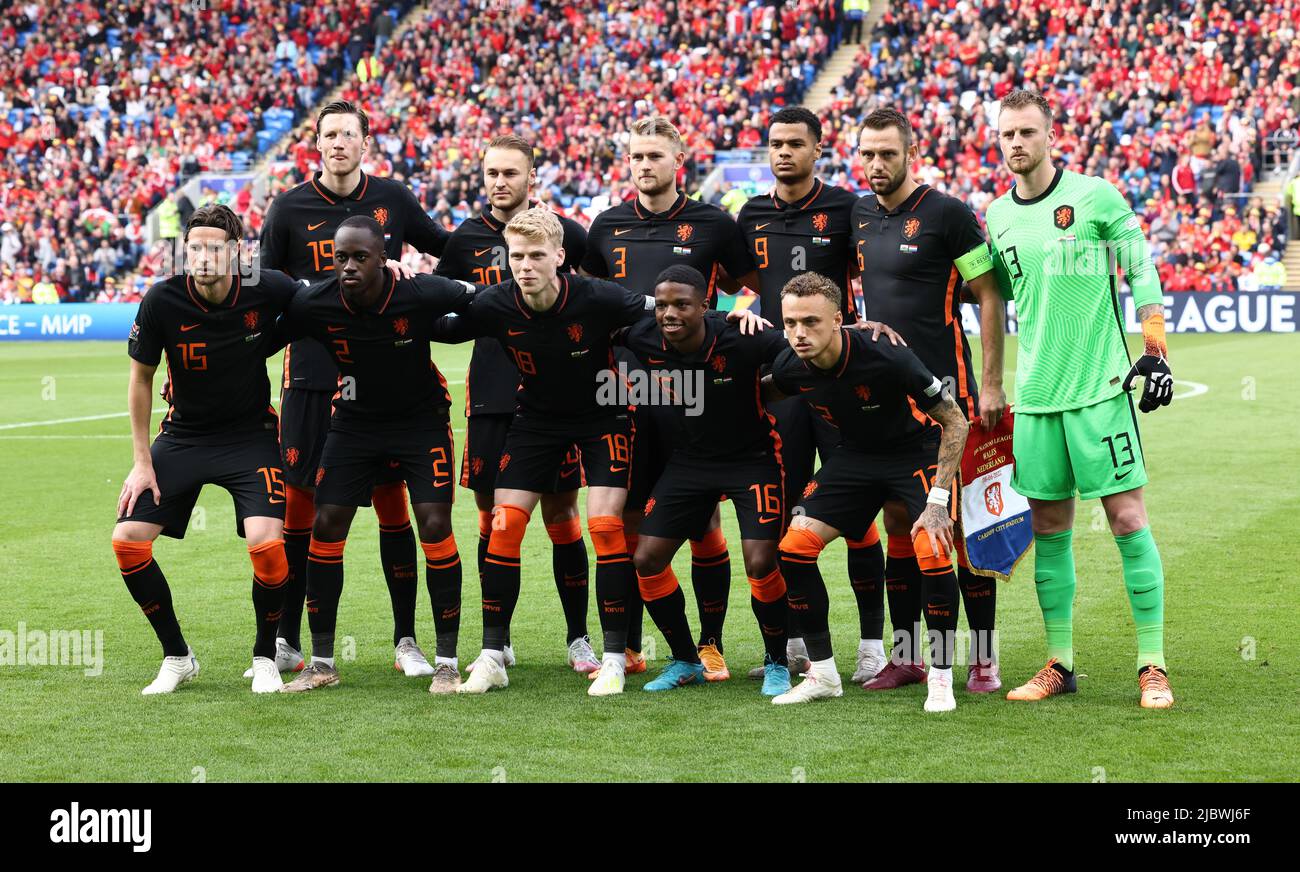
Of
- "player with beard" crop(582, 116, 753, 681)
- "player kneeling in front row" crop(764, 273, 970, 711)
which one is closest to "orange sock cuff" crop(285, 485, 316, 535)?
"player with beard" crop(582, 116, 753, 681)

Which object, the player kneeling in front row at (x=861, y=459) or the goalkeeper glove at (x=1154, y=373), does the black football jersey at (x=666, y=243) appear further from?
the goalkeeper glove at (x=1154, y=373)

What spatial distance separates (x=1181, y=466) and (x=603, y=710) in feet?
28.8

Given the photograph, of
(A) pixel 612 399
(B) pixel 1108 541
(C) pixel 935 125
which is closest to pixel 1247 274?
(C) pixel 935 125

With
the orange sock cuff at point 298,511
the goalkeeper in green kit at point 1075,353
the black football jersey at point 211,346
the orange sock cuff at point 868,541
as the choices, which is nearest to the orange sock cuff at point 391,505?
the orange sock cuff at point 298,511

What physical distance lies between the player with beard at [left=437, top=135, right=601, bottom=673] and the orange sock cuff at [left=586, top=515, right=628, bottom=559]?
16.1 inches

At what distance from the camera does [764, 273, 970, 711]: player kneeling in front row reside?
6254 mm

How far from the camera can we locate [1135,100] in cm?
3178

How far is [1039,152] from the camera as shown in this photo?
20.9ft

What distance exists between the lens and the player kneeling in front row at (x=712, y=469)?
265 inches

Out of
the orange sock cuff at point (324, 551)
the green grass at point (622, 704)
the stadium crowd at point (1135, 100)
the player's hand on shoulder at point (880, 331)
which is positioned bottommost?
the green grass at point (622, 704)

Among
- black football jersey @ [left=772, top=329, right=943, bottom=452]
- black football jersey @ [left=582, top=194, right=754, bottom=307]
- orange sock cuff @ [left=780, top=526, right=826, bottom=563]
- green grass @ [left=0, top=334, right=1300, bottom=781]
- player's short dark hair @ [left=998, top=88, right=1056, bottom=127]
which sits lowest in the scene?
green grass @ [left=0, top=334, right=1300, bottom=781]

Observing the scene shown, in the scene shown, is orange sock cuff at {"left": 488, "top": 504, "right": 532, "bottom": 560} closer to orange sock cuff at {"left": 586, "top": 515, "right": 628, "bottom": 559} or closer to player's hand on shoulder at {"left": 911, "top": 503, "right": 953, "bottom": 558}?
orange sock cuff at {"left": 586, "top": 515, "right": 628, "bottom": 559}

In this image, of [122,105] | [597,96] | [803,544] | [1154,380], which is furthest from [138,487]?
[122,105]

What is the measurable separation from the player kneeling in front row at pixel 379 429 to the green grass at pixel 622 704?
35 cm
